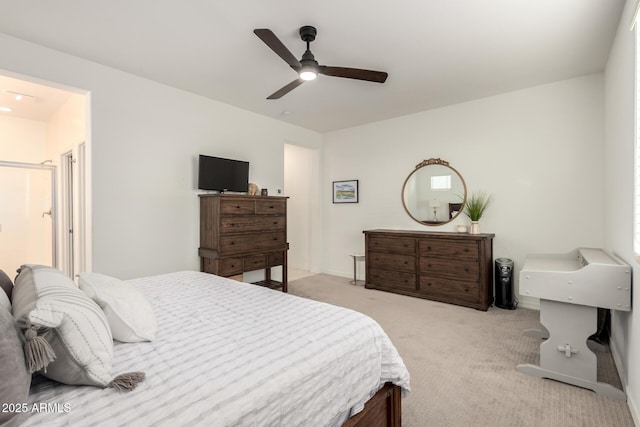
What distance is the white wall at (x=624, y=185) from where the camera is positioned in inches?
70.4

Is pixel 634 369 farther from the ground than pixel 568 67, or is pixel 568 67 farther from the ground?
pixel 568 67

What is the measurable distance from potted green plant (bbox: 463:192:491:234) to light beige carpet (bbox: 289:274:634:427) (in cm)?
103

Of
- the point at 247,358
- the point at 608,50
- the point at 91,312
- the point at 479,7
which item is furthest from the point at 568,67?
the point at 91,312

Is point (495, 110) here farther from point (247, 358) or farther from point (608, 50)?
point (247, 358)

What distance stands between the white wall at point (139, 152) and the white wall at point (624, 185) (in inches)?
155

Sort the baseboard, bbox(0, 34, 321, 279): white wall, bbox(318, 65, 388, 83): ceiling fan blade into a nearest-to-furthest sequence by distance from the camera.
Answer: the baseboard
bbox(318, 65, 388, 83): ceiling fan blade
bbox(0, 34, 321, 279): white wall

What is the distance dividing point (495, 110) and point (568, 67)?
847mm

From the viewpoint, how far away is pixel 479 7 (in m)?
2.15

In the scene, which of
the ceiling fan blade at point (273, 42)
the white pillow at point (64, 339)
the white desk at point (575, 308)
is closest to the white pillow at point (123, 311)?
the white pillow at point (64, 339)

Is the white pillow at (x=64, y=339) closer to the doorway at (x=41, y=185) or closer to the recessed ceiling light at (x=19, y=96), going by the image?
the doorway at (x=41, y=185)

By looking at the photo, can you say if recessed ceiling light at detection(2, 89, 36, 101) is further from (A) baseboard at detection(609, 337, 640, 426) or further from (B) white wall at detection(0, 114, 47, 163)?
(A) baseboard at detection(609, 337, 640, 426)

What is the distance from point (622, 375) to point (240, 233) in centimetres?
358

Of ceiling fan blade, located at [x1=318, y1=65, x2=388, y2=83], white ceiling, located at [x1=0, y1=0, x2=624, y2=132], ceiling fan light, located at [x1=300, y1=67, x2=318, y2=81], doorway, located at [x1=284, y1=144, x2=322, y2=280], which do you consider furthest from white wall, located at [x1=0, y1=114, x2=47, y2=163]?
ceiling fan blade, located at [x1=318, y1=65, x2=388, y2=83]

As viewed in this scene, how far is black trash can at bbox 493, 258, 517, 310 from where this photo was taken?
3.59 meters
